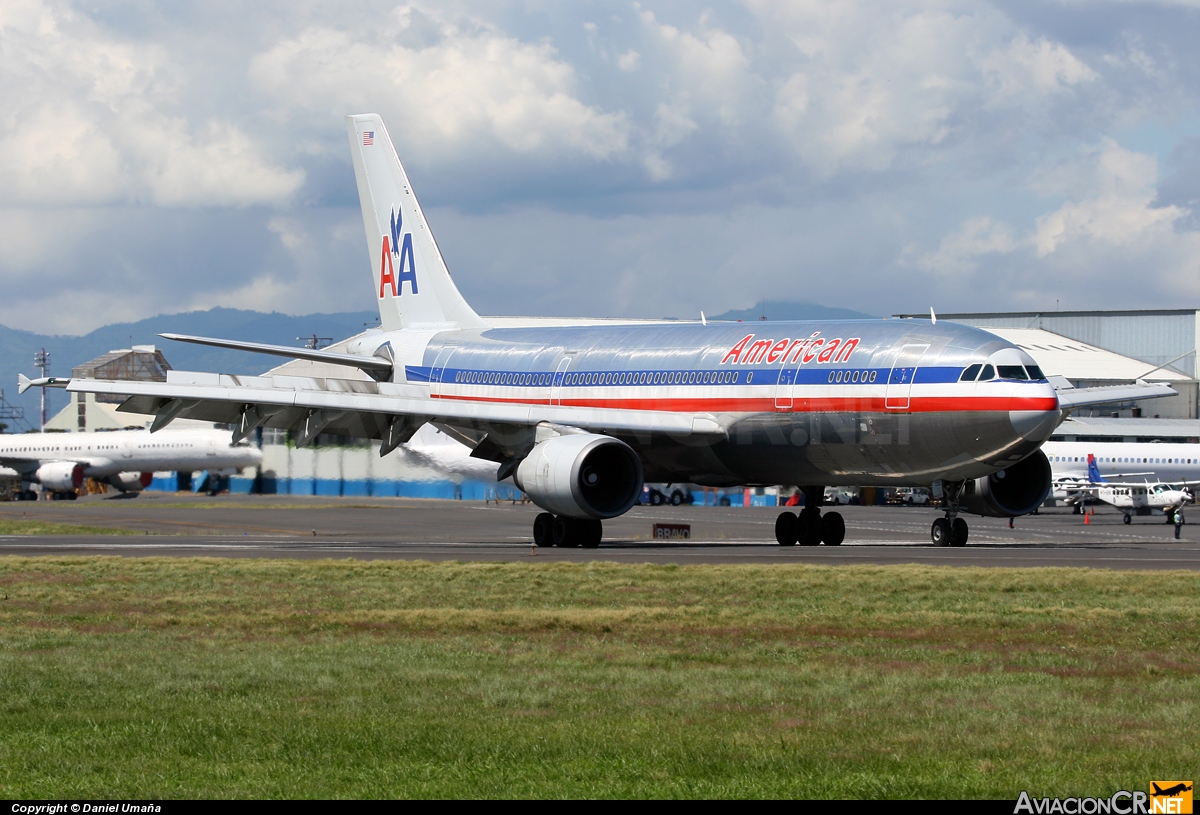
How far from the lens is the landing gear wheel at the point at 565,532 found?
98.7 feet

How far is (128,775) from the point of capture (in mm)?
7965

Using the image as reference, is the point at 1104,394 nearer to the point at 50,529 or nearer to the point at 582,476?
the point at 582,476

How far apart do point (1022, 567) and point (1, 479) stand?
275 feet

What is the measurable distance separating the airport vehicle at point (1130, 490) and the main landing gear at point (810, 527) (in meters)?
30.3

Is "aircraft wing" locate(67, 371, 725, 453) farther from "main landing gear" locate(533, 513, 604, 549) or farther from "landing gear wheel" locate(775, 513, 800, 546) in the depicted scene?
"landing gear wheel" locate(775, 513, 800, 546)

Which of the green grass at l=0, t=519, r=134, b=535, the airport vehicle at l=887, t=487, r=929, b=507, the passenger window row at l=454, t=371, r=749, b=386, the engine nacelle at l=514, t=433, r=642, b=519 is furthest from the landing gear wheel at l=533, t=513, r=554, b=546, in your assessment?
the airport vehicle at l=887, t=487, r=929, b=507

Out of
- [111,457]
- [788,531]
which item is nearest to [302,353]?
[788,531]

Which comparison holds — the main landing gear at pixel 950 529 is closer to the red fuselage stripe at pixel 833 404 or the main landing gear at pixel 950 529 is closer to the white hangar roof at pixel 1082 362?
the red fuselage stripe at pixel 833 404

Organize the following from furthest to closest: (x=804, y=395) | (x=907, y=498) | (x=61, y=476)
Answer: (x=61, y=476), (x=907, y=498), (x=804, y=395)

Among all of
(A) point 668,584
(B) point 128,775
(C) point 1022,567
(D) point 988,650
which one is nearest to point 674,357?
(C) point 1022,567

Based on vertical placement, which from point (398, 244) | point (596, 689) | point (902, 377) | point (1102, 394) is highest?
point (398, 244)

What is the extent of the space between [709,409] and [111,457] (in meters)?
63.9

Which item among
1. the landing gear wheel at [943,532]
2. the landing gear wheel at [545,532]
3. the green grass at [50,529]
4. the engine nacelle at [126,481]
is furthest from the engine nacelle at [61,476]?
the landing gear wheel at [943,532]

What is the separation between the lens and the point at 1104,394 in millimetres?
35312
